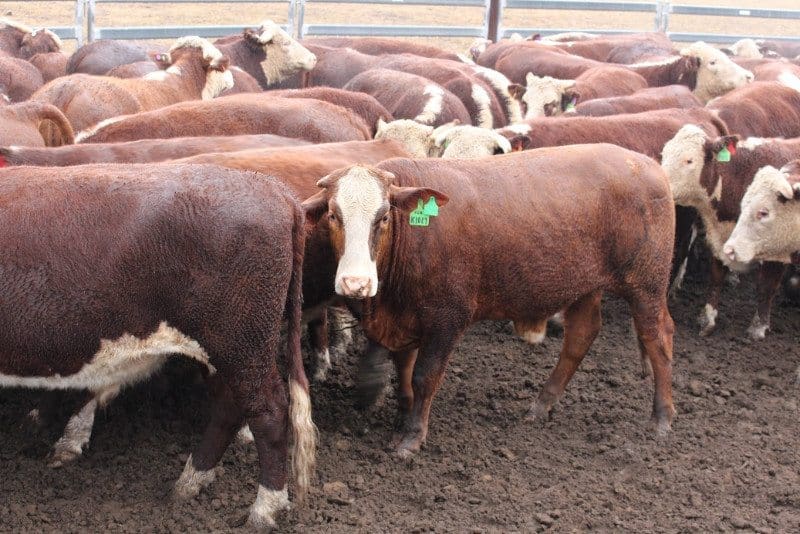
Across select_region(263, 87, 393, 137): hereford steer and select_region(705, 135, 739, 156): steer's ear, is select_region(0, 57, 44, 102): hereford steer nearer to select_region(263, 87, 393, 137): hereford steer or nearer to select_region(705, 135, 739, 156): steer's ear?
select_region(263, 87, 393, 137): hereford steer

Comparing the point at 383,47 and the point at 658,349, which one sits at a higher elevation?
the point at 383,47

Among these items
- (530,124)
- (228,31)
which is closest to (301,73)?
(228,31)

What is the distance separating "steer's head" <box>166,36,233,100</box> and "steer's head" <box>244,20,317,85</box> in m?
1.80

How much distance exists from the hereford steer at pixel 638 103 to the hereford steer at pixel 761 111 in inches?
17.9

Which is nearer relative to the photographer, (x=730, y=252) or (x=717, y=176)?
(x=730, y=252)

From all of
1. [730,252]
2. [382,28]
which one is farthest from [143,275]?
[382,28]

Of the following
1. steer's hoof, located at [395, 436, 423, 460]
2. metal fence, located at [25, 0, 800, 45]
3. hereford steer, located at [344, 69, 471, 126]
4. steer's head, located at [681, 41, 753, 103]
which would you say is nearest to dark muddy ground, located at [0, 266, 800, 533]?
steer's hoof, located at [395, 436, 423, 460]

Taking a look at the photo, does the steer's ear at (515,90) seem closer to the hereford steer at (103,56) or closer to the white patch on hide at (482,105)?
the white patch on hide at (482,105)

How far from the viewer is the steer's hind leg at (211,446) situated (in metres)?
4.54

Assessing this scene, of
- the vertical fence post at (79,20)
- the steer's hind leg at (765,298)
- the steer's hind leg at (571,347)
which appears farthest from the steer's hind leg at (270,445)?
the vertical fence post at (79,20)

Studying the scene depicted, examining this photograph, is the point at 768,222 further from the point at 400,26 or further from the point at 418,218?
the point at 400,26

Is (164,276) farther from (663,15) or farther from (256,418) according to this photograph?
(663,15)

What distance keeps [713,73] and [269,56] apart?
5.33 meters

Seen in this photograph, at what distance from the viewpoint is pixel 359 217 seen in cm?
476
